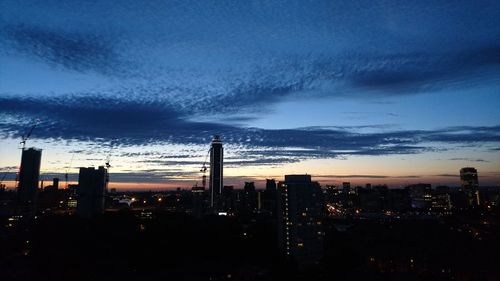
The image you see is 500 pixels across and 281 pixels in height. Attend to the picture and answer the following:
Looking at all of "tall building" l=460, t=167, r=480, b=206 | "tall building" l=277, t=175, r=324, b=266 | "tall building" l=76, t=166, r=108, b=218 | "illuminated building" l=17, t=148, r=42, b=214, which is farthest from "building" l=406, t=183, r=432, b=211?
"illuminated building" l=17, t=148, r=42, b=214

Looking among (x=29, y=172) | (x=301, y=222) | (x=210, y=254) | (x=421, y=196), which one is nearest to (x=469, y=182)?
(x=421, y=196)

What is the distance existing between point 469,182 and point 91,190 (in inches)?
→ 6013

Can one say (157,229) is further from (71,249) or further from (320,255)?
(320,255)

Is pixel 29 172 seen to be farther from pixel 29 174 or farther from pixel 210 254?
pixel 210 254

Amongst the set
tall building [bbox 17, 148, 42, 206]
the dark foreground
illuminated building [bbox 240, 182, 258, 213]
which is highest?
tall building [bbox 17, 148, 42, 206]

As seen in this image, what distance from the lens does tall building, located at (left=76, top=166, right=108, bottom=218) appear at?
10868cm

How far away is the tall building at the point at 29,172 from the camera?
392 ft

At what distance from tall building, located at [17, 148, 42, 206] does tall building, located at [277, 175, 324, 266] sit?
95.8 metres

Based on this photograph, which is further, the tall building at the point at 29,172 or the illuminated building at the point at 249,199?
the illuminated building at the point at 249,199

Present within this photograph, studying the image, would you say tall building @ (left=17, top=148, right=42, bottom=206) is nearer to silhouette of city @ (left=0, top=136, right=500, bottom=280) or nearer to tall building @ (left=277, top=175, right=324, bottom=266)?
silhouette of city @ (left=0, top=136, right=500, bottom=280)

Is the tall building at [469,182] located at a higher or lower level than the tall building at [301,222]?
higher

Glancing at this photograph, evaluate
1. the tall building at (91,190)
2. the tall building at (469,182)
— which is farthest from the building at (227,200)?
the tall building at (469,182)

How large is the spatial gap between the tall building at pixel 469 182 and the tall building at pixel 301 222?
383 ft

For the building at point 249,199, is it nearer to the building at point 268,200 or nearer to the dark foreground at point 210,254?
the building at point 268,200
